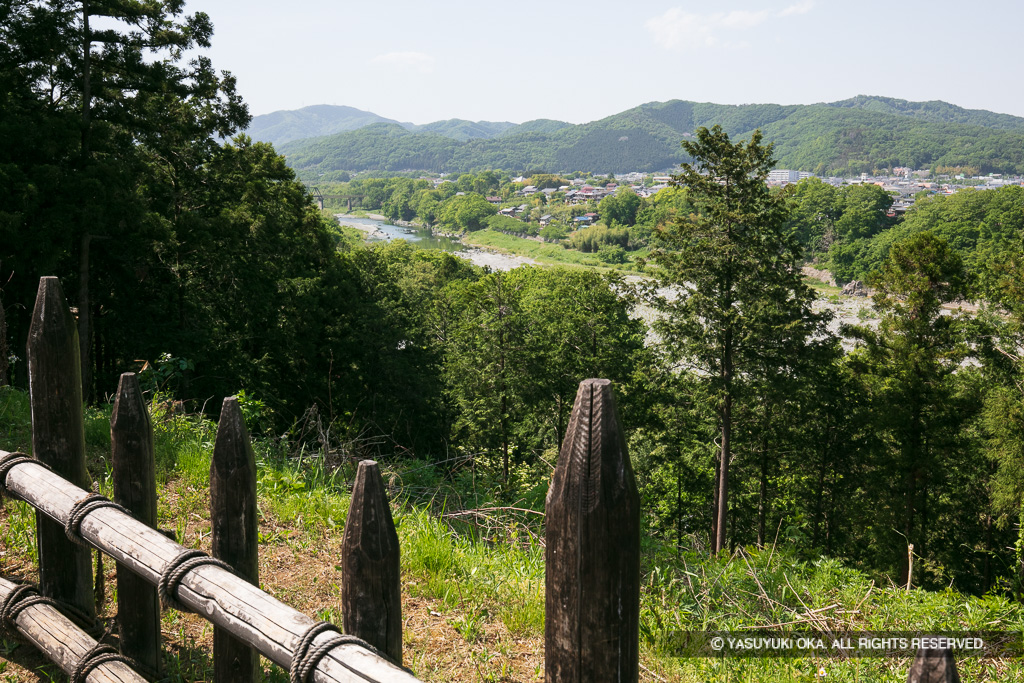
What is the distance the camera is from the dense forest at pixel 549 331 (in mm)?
13445

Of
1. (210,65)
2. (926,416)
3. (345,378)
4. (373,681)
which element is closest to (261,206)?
(210,65)

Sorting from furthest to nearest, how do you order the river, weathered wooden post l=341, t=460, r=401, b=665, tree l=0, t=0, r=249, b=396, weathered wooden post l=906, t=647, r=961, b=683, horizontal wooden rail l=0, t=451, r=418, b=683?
the river
tree l=0, t=0, r=249, b=396
weathered wooden post l=341, t=460, r=401, b=665
horizontal wooden rail l=0, t=451, r=418, b=683
weathered wooden post l=906, t=647, r=961, b=683

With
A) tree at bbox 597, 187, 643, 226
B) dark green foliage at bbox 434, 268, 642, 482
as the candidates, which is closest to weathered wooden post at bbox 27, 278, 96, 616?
dark green foliage at bbox 434, 268, 642, 482

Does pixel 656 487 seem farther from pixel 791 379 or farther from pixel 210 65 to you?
pixel 210 65

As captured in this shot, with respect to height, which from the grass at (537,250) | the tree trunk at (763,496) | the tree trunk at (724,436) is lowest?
the tree trunk at (763,496)

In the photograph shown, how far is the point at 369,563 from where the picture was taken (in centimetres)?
166

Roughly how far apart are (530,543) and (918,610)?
278cm

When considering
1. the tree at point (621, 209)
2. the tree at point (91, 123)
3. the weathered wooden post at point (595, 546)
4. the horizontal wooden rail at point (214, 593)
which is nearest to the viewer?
the weathered wooden post at point (595, 546)

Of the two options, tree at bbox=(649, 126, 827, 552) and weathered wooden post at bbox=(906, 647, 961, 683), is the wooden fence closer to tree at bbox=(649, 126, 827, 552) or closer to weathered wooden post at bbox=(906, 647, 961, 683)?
weathered wooden post at bbox=(906, 647, 961, 683)

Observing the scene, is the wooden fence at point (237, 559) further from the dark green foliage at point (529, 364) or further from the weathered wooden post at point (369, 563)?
the dark green foliage at point (529, 364)

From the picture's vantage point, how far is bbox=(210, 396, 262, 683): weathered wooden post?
199 cm

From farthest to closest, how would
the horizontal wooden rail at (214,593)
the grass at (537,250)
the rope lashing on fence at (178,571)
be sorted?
1. the grass at (537,250)
2. the rope lashing on fence at (178,571)
3. the horizontal wooden rail at (214,593)

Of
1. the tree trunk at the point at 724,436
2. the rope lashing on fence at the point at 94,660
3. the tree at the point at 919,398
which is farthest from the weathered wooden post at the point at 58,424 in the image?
the tree at the point at 919,398

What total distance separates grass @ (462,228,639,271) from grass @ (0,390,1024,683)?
80989 mm
